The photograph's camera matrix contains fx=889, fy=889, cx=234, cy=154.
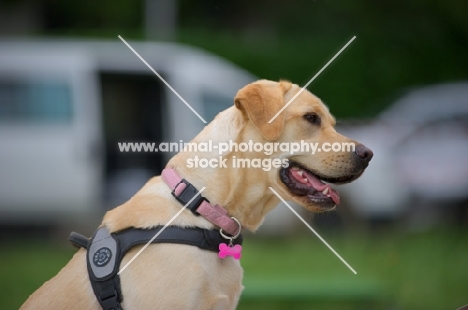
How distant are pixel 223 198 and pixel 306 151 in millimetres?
444

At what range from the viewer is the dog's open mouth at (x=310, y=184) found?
3.73 meters

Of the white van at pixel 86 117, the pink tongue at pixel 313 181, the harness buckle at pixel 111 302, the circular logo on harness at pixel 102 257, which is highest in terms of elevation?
the pink tongue at pixel 313 181

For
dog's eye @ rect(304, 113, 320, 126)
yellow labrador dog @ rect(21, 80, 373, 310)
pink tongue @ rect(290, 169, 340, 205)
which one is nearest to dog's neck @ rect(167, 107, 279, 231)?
yellow labrador dog @ rect(21, 80, 373, 310)

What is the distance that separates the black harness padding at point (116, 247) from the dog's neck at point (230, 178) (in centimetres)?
17

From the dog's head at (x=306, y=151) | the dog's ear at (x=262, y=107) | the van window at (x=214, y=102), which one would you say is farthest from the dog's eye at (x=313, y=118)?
the van window at (x=214, y=102)

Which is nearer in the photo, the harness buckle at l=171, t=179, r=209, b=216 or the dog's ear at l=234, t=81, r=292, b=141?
the harness buckle at l=171, t=179, r=209, b=216

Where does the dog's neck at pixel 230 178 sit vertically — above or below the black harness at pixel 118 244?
above

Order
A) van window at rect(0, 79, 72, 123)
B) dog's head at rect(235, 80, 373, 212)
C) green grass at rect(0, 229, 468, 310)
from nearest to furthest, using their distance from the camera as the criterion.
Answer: dog's head at rect(235, 80, 373, 212), green grass at rect(0, 229, 468, 310), van window at rect(0, 79, 72, 123)

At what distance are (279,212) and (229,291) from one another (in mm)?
5472

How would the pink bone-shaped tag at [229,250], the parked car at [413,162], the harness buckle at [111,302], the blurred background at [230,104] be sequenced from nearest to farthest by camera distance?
the harness buckle at [111,302]
the pink bone-shaped tag at [229,250]
the blurred background at [230,104]
the parked car at [413,162]

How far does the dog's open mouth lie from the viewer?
12.2ft

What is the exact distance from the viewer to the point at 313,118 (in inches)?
152

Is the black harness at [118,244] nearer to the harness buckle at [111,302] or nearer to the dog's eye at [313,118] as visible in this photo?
the harness buckle at [111,302]

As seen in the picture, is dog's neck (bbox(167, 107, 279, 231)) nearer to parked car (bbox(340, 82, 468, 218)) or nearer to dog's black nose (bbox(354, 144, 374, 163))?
dog's black nose (bbox(354, 144, 374, 163))
